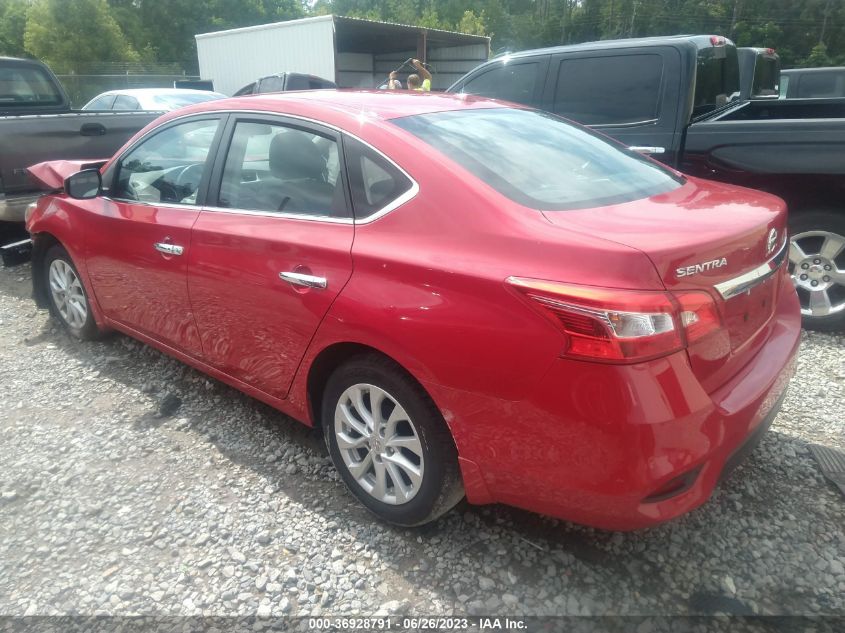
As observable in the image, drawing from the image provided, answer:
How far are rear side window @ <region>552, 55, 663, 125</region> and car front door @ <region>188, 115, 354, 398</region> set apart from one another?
10.4ft

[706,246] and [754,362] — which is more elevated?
[706,246]

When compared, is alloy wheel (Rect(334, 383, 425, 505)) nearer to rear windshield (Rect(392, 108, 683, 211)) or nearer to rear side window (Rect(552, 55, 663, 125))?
rear windshield (Rect(392, 108, 683, 211))

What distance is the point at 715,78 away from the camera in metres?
5.12

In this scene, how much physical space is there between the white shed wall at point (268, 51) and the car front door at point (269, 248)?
1644 centimetres

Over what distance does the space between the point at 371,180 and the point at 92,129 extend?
15.2 feet

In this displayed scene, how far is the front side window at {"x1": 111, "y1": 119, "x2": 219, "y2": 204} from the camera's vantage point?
3.19 m

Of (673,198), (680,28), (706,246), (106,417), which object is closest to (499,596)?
(706,246)

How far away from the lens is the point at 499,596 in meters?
2.24

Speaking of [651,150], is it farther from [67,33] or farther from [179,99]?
[67,33]

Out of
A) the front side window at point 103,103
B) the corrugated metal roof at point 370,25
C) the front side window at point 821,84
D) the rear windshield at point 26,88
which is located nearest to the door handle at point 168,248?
the rear windshield at point 26,88

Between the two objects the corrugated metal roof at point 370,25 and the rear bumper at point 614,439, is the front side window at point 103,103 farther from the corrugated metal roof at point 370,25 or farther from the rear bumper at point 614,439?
the rear bumper at point 614,439

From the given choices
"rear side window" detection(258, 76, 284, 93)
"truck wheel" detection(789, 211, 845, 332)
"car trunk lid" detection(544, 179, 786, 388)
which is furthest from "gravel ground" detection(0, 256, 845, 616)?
"rear side window" detection(258, 76, 284, 93)

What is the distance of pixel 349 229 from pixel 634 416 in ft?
4.03

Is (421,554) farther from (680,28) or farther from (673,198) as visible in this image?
(680,28)
